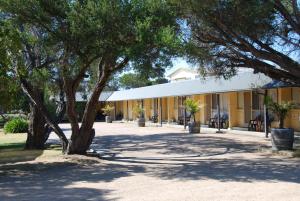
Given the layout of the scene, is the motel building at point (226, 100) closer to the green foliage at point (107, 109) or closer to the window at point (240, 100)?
the window at point (240, 100)

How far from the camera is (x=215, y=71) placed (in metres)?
20.7

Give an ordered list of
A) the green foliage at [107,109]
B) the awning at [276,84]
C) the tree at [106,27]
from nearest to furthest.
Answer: the tree at [106,27] → the awning at [276,84] → the green foliage at [107,109]

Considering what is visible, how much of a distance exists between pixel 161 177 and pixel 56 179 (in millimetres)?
2863

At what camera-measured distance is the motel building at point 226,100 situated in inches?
1007

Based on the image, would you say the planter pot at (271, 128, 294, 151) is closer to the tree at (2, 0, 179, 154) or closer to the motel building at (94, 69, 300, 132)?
the motel building at (94, 69, 300, 132)

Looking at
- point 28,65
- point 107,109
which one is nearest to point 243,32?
point 28,65

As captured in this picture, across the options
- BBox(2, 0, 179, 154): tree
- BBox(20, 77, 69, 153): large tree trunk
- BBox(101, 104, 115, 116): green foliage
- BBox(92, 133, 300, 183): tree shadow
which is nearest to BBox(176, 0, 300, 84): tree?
BBox(2, 0, 179, 154): tree

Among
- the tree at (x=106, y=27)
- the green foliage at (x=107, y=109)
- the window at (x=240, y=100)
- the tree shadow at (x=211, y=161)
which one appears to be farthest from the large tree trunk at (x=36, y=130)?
the green foliage at (x=107, y=109)

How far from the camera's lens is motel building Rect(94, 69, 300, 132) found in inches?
1007

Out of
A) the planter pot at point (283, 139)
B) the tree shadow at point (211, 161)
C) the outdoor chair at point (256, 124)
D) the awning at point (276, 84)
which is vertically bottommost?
the tree shadow at point (211, 161)

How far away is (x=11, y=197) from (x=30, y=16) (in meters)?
6.41

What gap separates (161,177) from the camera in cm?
1259

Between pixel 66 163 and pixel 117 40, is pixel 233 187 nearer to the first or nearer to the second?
pixel 117 40

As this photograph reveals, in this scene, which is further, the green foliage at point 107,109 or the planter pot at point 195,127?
the green foliage at point 107,109
